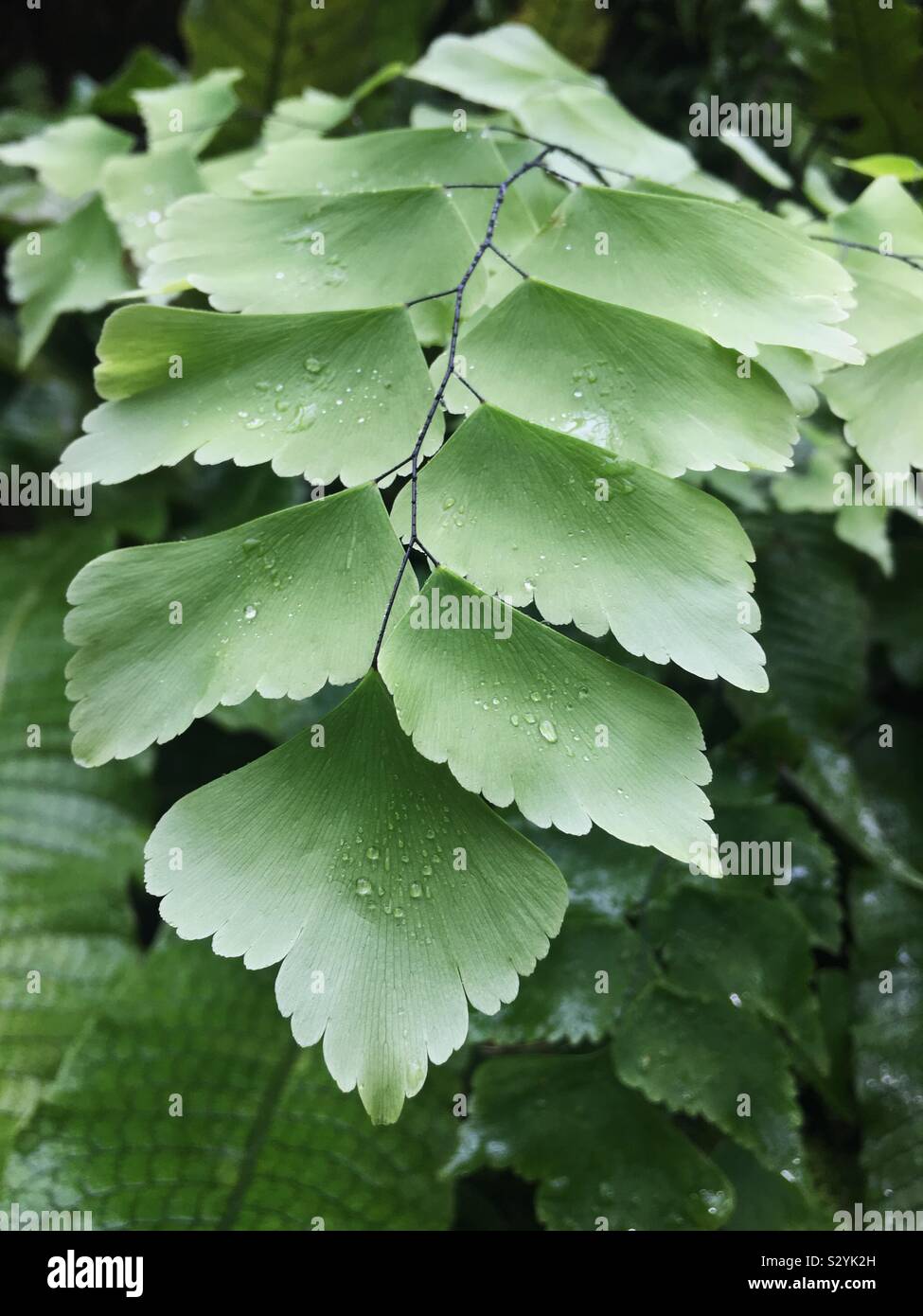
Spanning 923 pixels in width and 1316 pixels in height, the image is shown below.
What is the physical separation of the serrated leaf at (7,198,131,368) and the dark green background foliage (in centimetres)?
24

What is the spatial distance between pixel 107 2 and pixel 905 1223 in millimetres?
1933

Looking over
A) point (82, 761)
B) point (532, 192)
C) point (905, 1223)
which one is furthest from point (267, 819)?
point (905, 1223)

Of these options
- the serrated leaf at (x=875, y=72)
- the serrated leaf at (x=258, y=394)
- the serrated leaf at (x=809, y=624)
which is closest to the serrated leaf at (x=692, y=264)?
the serrated leaf at (x=258, y=394)

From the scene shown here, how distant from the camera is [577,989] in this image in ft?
2.23

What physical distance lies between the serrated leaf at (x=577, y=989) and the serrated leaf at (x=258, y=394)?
413 mm

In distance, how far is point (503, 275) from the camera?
572 millimetres

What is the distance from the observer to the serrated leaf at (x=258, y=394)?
0.49m

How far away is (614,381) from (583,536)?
4.0 inches

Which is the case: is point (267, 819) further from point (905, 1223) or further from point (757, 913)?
point (905, 1223)
